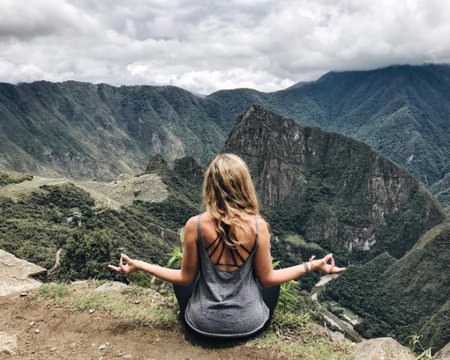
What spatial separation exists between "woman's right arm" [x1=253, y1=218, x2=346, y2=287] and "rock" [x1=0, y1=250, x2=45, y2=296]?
5.88m

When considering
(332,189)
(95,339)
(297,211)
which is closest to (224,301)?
(95,339)

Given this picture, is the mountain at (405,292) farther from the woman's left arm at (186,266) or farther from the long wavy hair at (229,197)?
the long wavy hair at (229,197)

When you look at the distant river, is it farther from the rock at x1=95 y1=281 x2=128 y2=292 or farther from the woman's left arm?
the woman's left arm

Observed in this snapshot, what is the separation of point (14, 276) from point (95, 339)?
4.20 meters

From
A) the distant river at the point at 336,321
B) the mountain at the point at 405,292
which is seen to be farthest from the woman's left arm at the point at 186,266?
the mountain at the point at 405,292

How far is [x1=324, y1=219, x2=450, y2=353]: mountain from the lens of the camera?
79750 millimetres

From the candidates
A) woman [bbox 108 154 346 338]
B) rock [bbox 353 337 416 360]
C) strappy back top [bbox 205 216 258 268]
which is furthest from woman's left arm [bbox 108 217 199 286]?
rock [bbox 353 337 416 360]

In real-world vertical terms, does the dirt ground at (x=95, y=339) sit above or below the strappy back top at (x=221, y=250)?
below

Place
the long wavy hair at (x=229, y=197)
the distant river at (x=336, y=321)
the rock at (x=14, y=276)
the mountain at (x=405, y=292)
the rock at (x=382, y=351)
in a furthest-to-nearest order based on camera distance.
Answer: the mountain at (x=405, y=292)
the distant river at (x=336, y=321)
the rock at (x=14, y=276)
the rock at (x=382, y=351)
the long wavy hair at (x=229, y=197)

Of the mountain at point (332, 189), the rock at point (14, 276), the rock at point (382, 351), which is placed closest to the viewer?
the rock at point (382, 351)

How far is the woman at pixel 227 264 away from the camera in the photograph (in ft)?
15.1

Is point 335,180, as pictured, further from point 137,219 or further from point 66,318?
point 66,318

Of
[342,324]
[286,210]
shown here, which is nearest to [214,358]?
[342,324]

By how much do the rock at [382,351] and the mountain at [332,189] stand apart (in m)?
140
